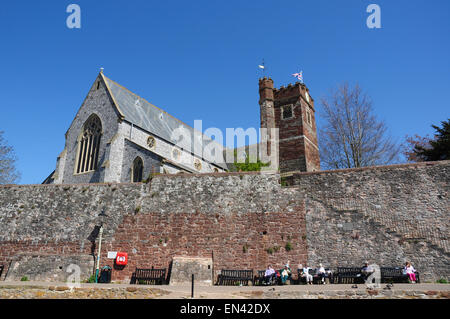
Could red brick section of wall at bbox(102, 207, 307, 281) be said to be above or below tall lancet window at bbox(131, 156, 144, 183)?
below

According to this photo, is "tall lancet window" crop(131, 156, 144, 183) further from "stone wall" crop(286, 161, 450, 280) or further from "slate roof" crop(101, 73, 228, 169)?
"stone wall" crop(286, 161, 450, 280)

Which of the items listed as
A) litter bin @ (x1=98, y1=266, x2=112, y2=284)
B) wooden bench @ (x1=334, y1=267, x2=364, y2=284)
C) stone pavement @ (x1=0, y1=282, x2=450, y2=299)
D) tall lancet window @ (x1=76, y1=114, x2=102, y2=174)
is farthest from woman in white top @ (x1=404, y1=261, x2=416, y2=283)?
tall lancet window @ (x1=76, y1=114, x2=102, y2=174)

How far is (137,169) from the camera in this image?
27.0 metres

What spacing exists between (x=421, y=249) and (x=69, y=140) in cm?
2835

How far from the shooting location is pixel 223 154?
4566 centimetres

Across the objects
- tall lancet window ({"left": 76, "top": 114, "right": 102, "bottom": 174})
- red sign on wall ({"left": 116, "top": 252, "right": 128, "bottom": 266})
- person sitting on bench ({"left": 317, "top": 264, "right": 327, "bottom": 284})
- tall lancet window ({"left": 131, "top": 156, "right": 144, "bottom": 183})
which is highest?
tall lancet window ({"left": 76, "top": 114, "right": 102, "bottom": 174})

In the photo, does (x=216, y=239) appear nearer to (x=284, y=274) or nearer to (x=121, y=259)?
(x=284, y=274)

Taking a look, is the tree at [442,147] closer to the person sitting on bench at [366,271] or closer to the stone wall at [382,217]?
the stone wall at [382,217]

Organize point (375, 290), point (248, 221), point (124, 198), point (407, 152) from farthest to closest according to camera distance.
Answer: point (407, 152), point (124, 198), point (248, 221), point (375, 290)

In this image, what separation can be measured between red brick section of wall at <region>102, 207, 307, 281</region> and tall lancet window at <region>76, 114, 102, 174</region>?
13.0 meters

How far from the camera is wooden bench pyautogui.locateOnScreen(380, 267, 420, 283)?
1416cm

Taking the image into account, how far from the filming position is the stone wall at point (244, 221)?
1594cm

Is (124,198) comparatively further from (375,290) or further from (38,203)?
(375,290)
